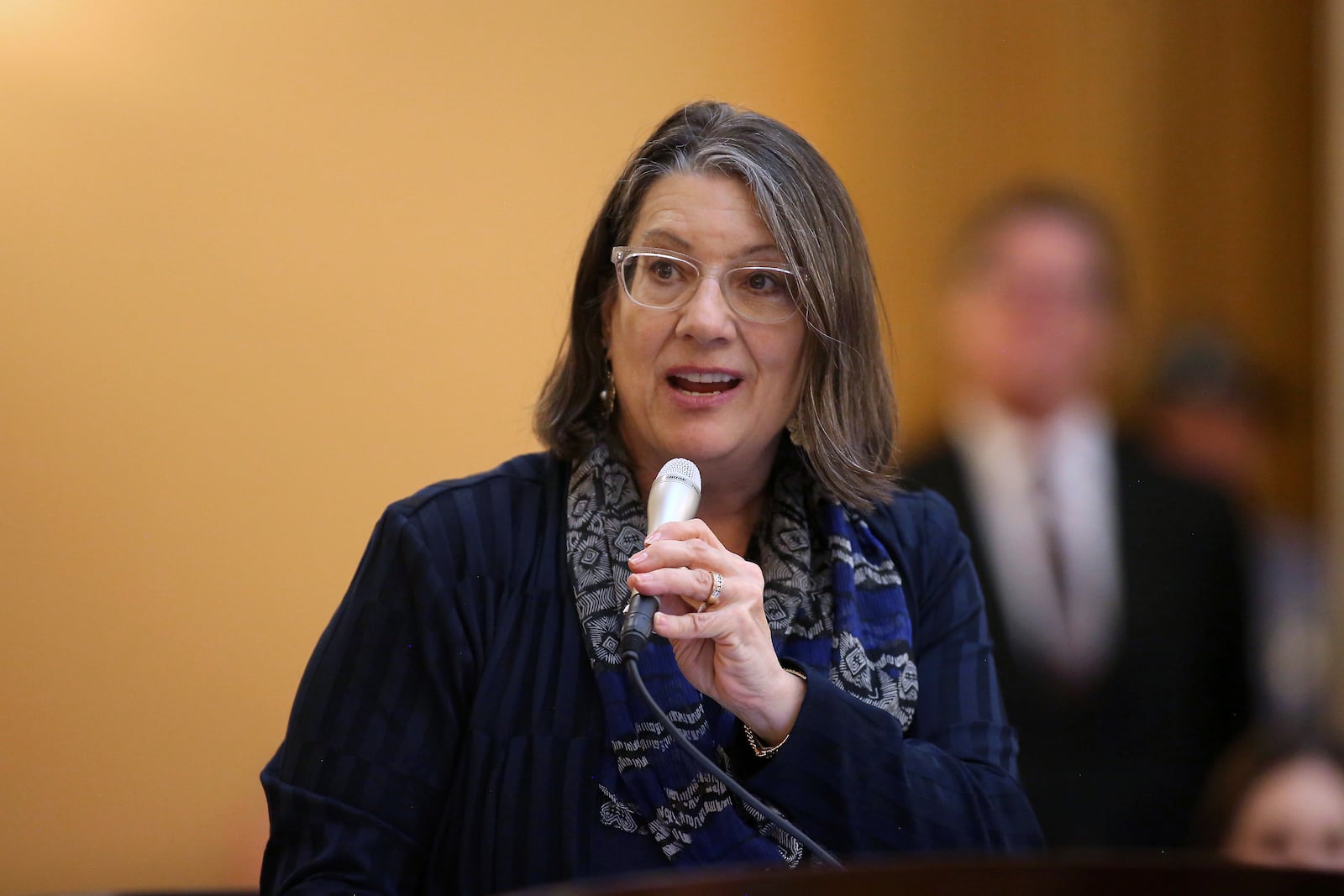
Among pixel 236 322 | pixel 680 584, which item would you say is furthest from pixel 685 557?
pixel 236 322

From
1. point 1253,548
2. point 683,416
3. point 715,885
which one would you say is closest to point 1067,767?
point 1253,548

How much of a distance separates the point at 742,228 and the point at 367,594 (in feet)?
2.14

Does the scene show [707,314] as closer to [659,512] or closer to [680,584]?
[659,512]

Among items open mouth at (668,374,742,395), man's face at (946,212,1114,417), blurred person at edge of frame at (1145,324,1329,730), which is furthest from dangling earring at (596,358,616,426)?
blurred person at edge of frame at (1145,324,1329,730)

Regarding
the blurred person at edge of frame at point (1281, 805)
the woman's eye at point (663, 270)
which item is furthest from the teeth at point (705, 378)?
the blurred person at edge of frame at point (1281, 805)

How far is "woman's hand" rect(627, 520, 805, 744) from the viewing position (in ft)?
4.15

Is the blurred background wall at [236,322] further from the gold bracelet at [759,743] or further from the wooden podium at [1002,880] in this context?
the wooden podium at [1002,880]

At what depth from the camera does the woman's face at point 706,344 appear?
158 cm

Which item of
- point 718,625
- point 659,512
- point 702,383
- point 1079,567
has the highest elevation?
point 702,383

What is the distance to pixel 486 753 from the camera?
1483 millimetres

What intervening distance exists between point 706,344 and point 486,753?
0.56m

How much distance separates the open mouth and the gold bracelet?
373 millimetres

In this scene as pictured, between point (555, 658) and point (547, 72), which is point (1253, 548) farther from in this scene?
point (555, 658)

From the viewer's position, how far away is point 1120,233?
372cm
